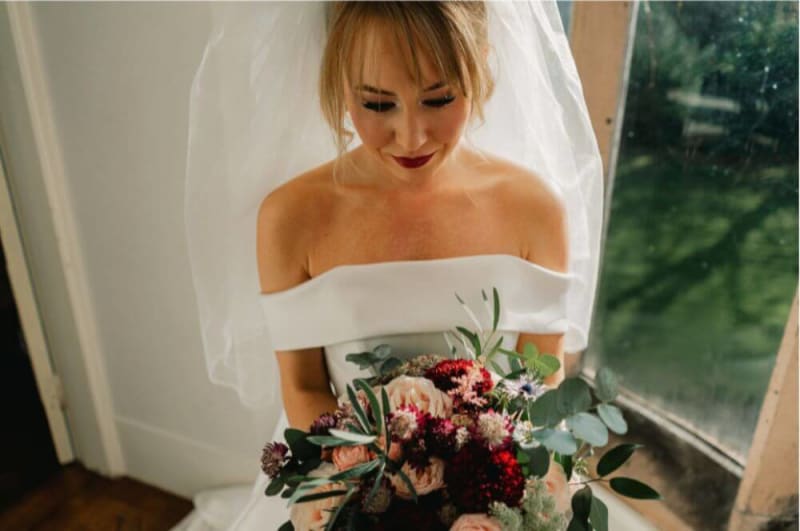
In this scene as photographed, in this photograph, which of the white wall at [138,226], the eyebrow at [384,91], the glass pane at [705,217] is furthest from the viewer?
the white wall at [138,226]

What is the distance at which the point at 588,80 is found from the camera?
1.37 m

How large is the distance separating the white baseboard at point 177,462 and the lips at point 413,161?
3.91ft

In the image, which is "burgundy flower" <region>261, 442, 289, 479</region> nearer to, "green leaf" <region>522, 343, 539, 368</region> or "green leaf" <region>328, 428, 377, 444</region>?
"green leaf" <region>328, 428, 377, 444</region>

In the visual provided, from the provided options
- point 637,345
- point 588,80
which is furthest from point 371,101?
point 637,345

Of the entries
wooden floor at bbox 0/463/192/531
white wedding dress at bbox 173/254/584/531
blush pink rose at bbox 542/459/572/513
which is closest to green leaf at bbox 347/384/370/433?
blush pink rose at bbox 542/459/572/513

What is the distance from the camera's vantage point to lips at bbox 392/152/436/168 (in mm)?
954

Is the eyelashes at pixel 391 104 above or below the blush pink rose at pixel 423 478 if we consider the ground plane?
above

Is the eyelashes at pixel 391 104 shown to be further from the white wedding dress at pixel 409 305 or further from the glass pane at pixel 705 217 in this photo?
the glass pane at pixel 705 217

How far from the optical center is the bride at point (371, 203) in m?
0.96

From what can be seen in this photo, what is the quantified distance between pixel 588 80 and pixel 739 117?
0.33m

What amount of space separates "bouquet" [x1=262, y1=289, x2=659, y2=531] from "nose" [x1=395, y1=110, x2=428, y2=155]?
0.33 meters

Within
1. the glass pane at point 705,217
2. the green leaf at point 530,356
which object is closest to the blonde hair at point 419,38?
the green leaf at point 530,356

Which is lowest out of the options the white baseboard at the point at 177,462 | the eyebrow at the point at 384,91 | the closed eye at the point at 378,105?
the white baseboard at the point at 177,462

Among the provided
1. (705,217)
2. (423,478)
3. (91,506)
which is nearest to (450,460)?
(423,478)
